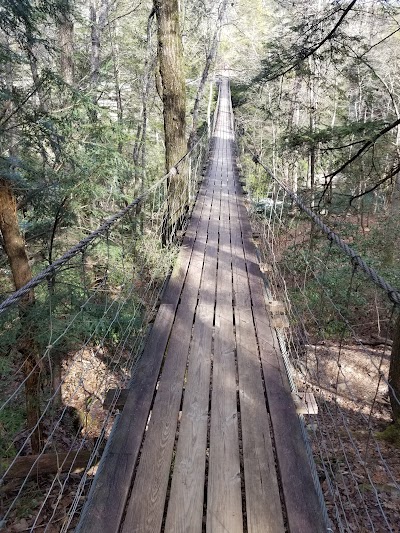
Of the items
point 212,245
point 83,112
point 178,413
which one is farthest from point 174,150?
point 178,413

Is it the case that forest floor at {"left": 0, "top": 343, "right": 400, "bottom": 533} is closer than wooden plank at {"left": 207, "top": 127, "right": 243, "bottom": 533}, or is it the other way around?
wooden plank at {"left": 207, "top": 127, "right": 243, "bottom": 533}

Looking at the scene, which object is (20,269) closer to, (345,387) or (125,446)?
(125,446)

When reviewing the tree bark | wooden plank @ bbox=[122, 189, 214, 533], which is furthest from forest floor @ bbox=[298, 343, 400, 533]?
the tree bark

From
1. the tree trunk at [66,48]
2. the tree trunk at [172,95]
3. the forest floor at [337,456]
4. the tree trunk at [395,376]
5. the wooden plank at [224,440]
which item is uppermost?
the tree trunk at [66,48]

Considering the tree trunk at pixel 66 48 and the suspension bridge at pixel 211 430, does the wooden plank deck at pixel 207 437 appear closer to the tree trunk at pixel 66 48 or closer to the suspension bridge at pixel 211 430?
the suspension bridge at pixel 211 430

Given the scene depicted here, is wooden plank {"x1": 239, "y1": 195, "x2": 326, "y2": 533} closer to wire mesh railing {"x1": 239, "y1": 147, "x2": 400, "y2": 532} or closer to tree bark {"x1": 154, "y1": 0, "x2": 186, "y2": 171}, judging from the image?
wire mesh railing {"x1": 239, "y1": 147, "x2": 400, "y2": 532}

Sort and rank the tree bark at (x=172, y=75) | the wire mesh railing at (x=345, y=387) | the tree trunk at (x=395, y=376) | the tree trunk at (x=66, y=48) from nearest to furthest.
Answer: the wire mesh railing at (x=345, y=387), the tree trunk at (x=395, y=376), the tree bark at (x=172, y=75), the tree trunk at (x=66, y=48)

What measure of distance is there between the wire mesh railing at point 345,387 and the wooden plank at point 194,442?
0.46m

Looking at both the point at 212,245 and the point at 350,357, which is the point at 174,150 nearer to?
the point at 212,245

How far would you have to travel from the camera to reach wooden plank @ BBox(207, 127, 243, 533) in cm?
133

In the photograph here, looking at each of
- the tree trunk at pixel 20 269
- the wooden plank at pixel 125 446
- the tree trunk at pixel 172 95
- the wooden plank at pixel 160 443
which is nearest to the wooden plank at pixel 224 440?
the wooden plank at pixel 160 443

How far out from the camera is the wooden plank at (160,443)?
51.6 inches

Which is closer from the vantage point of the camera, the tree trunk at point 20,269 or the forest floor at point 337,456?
the forest floor at point 337,456

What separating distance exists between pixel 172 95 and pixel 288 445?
4.43 meters
